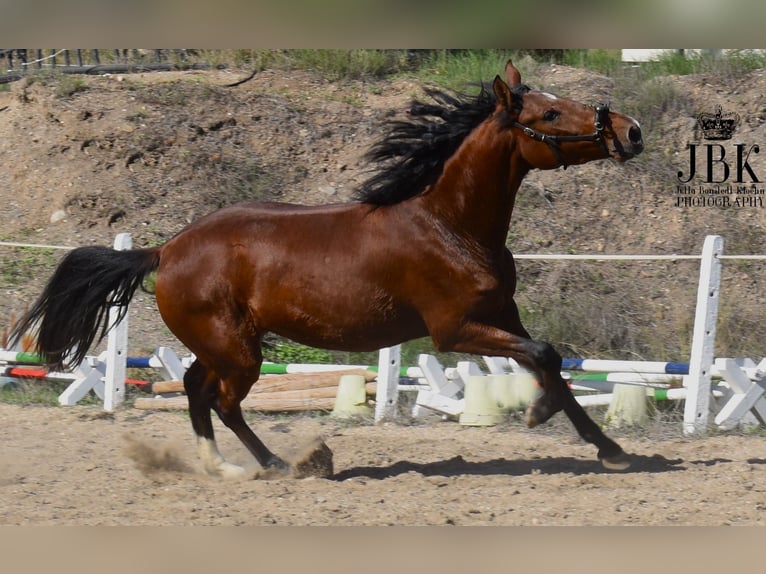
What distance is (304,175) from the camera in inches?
498

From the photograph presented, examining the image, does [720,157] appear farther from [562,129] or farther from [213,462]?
[213,462]

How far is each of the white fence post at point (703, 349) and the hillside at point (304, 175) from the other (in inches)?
87.8

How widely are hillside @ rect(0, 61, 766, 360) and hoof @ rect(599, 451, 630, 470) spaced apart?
3.47m

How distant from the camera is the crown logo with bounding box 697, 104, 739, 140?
40.2ft

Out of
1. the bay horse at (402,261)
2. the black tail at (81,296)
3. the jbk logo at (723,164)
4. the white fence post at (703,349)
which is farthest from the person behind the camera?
the jbk logo at (723,164)

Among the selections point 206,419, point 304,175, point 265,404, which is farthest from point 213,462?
point 304,175

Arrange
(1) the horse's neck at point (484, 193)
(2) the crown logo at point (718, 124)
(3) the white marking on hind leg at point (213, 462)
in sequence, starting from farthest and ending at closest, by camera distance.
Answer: (2) the crown logo at point (718, 124), (3) the white marking on hind leg at point (213, 462), (1) the horse's neck at point (484, 193)

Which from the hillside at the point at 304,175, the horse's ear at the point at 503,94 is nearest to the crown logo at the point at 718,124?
the hillside at the point at 304,175

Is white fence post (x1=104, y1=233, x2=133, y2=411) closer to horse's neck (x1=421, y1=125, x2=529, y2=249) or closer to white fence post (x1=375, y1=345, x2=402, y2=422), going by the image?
white fence post (x1=375, y1=345, x2=402, y2=422)

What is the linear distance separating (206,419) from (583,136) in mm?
2721

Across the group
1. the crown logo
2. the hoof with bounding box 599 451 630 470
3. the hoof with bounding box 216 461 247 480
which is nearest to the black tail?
the hoof with bounding box 216 461 247 480

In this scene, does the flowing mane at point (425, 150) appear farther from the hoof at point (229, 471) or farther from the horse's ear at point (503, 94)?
the hoof at point (229, 471)

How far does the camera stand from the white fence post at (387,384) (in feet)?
26.0
